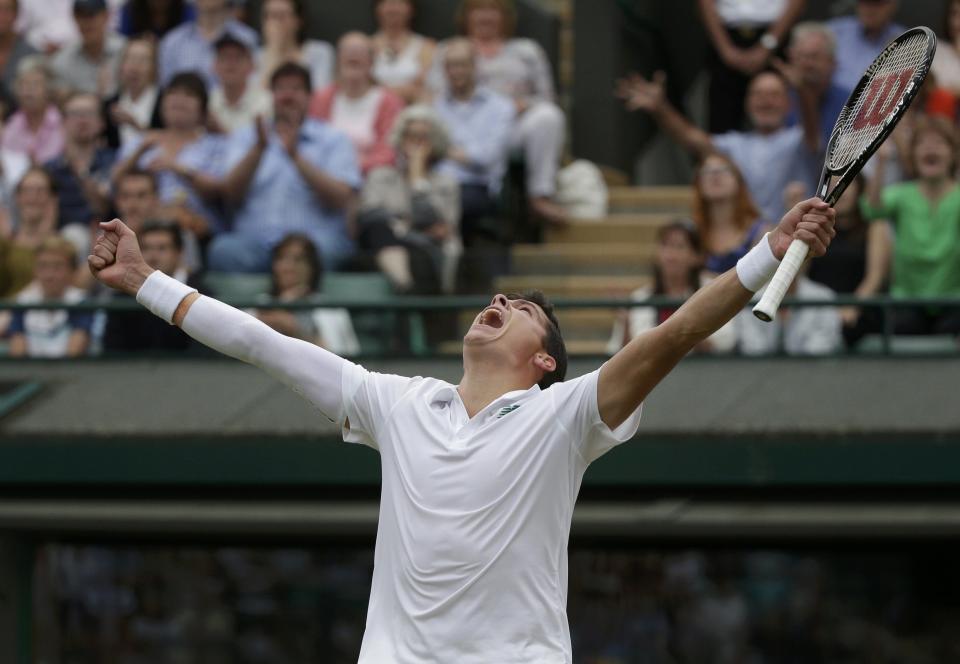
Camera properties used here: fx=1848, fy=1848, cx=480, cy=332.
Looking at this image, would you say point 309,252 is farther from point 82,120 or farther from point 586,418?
point 586,418

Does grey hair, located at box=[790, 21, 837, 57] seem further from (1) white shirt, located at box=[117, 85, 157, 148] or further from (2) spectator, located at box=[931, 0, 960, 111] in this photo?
(1) white shirt, located at box=[117, 85, 157, 148]

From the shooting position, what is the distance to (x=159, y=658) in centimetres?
913

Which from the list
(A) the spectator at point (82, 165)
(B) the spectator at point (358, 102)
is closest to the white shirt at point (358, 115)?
(B) the spectator at point (358, 102)

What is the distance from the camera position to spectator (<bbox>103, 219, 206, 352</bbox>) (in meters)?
8.84

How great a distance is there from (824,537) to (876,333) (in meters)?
0.97

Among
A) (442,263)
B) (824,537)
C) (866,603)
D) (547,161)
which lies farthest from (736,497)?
(547,161)

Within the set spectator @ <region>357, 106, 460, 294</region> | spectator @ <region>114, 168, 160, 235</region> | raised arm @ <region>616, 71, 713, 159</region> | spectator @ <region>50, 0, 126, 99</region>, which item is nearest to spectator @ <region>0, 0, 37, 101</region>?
spectator @ <region>50, 0, 126, 99</region>

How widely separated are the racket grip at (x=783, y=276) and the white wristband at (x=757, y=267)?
0.06 feet

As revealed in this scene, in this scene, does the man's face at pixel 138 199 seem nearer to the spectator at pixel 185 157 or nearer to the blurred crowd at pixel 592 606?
the spectator at pixel 185 157

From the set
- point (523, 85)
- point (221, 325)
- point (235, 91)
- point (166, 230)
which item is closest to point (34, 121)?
point (235, 91)

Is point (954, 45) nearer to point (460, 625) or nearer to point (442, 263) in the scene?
point (442, 263)

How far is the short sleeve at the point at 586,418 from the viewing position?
4.29 metres

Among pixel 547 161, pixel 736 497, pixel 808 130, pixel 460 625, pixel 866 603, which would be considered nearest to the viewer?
pixel 460 625

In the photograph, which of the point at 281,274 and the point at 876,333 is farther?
the point at 281,274
